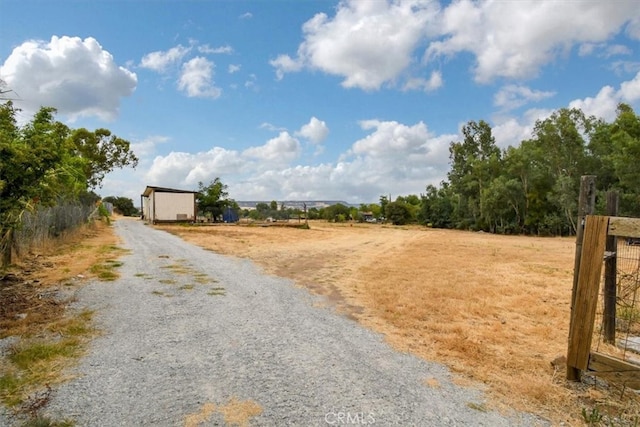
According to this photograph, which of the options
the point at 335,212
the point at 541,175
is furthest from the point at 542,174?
the point at 335,212

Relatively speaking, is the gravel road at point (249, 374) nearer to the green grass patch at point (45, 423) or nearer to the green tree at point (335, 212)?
the green grass patch at point (45, 423)

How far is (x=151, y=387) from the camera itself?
3.22m

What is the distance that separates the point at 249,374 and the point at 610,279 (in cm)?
408

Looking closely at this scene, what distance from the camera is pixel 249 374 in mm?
3488

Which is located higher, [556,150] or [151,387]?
[556,150]

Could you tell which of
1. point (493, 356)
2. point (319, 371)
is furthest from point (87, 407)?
point (493, 356)

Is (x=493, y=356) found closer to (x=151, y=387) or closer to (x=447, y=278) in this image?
(x=151, y=387)

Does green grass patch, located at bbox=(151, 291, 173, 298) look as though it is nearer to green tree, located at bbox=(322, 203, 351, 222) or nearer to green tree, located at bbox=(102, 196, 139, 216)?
green tree, located at bbox=(322, 203, 351, 222)

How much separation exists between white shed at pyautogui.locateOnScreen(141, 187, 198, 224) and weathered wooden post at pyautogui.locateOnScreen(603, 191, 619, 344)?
32372 mm

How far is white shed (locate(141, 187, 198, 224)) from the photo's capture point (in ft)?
107

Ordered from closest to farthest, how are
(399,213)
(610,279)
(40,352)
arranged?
(40,352), (610,279), (399,213)

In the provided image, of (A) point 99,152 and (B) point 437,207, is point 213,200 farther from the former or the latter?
(B) point 437,207

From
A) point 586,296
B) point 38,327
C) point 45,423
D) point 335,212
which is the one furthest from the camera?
point 335,212

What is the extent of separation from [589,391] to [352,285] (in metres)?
5.02
